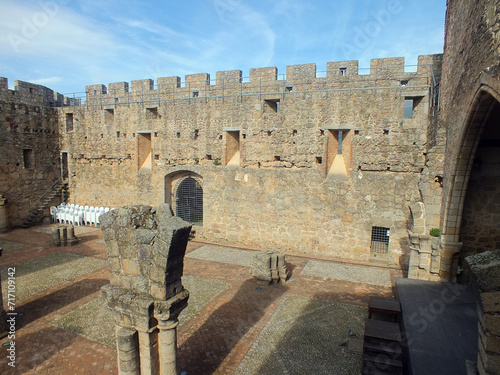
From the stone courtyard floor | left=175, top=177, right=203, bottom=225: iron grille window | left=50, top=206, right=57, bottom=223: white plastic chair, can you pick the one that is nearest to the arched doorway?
left=175, top=177, right=203, bottom=225: iron grille window

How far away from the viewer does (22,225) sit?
16.7 metres

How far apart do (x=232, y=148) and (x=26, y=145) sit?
1179cm

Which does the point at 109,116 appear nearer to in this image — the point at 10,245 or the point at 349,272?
the point at 10,245

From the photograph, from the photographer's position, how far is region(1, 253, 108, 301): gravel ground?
30.3ft

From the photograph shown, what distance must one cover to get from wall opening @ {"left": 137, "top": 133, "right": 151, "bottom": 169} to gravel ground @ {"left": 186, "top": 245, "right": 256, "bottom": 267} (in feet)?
18.9

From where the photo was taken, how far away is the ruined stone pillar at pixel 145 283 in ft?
14.7

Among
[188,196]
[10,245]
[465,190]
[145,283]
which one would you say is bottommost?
[10,245]

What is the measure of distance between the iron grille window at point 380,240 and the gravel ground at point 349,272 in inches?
37.1

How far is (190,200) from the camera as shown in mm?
15305

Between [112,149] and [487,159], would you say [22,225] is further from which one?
[487,159]

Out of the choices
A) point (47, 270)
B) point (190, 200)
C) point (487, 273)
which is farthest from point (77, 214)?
point (487, 273)

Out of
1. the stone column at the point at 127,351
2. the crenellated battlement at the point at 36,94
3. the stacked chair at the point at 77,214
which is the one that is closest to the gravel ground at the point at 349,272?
the stone column at the point at 127,351

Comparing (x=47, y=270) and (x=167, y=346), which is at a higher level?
(x=167, y=346)

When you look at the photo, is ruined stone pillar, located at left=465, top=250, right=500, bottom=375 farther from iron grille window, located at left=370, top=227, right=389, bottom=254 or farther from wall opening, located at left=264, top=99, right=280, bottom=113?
wall opening, located at left=264, top=99, right=280, bottom=113
